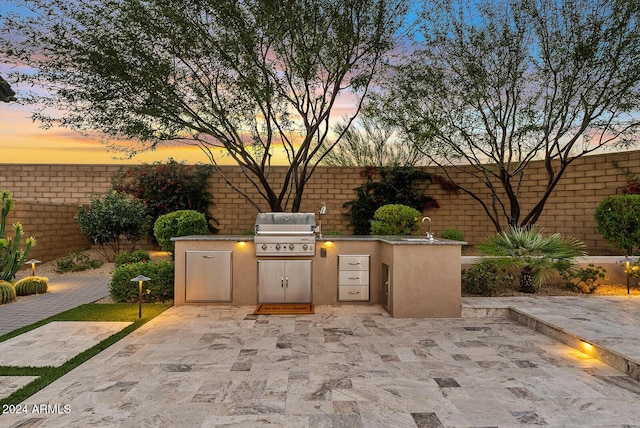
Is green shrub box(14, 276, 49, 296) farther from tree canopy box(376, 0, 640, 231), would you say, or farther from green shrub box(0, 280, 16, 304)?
tree canopy box(376, 0, 640, 231)

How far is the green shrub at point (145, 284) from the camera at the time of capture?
5.16m

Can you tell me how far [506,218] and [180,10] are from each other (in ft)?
26.3

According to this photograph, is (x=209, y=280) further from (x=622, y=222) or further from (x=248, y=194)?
(x=622, y=222)

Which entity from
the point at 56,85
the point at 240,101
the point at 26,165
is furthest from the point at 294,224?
the point at 26,165

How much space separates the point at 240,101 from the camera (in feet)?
26.6

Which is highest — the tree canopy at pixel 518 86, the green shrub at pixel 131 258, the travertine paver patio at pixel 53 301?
the tree canopy at pixel 518 86

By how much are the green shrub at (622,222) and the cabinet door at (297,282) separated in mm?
5689

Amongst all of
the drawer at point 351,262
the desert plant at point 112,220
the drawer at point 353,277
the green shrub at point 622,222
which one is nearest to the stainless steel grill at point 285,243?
the drawer at point 351,262

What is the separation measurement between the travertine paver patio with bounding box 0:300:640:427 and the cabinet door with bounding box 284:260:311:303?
100cm

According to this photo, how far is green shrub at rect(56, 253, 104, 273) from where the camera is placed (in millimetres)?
7820

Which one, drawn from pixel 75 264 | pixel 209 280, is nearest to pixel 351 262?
pixel 209 280

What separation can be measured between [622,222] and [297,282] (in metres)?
5.88

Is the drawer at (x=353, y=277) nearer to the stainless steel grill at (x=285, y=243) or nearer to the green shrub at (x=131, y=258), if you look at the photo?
the stainless steel grill at (x=285, y=243)

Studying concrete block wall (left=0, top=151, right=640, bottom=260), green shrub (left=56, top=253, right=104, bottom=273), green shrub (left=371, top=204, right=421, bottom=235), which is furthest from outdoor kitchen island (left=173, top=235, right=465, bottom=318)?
concrete block wall (left=0, top=151, right=640, bottom=260)
